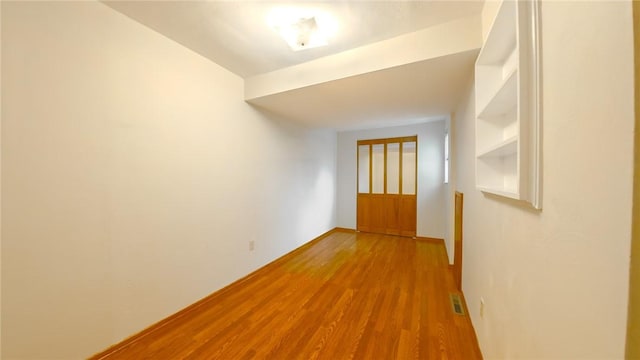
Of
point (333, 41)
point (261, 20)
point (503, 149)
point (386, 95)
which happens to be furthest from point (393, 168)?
point (261, 20)

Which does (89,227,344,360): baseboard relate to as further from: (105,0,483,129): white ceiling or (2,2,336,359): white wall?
(105,0,483,129): white ceiling

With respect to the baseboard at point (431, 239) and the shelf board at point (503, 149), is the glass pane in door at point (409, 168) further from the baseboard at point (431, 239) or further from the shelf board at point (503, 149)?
the shelf board at point (503, 149)

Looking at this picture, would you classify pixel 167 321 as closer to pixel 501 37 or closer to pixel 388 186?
pixel 501 37

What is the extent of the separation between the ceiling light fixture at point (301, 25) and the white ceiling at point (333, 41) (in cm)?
5

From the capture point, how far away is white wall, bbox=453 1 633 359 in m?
0.41

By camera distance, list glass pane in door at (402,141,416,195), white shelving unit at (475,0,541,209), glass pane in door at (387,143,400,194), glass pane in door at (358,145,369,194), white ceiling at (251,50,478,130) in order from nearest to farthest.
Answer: white shelving unit at (475,0,541,209)
white ceiling at (251,50,478,130)
glass pane in door at (402,141,416,195)
glass pane in door at (387,143,400,194)
glass pane in door at (358,145,369,194)

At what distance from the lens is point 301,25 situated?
1497mm

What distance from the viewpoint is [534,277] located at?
2.48 feet

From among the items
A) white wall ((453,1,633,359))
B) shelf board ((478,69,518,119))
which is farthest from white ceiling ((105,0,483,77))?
white wall ((453,1,633,359))

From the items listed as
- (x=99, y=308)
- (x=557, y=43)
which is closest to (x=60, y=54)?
(x=99, y=308)

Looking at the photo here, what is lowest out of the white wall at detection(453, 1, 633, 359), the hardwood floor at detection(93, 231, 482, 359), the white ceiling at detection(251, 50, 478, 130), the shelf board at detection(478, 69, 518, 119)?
the hardwood floor at detection(93, 231, 482, 359)

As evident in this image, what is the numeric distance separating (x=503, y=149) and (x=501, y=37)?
1.82ft

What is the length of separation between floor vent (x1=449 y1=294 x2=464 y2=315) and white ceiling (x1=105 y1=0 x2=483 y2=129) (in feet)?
6.76

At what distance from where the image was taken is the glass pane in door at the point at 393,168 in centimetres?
438
